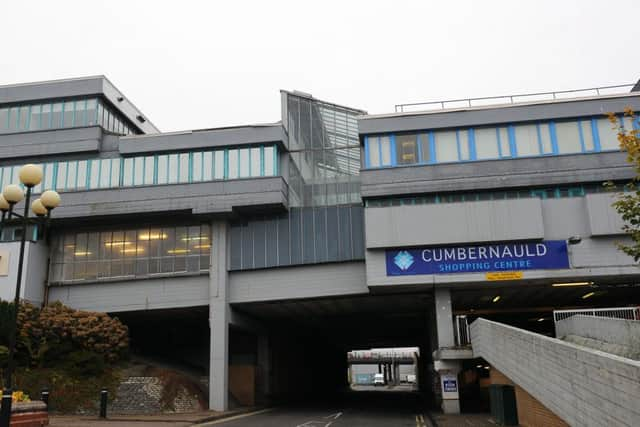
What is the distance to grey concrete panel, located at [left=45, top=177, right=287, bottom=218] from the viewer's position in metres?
31.3

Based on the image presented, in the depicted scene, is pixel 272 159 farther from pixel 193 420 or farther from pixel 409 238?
pixel 193 420

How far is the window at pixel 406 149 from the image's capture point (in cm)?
3073

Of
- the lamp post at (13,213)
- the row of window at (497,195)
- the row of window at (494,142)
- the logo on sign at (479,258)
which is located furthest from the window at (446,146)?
the lamp post at (13,213)

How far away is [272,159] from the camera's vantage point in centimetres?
3216

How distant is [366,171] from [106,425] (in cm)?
1746

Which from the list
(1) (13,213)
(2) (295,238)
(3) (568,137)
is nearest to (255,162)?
(2) (295,238)

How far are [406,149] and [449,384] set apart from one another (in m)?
12.2

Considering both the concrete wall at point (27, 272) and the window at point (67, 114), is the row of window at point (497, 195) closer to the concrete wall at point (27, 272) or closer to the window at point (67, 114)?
the window at point (67, 114)

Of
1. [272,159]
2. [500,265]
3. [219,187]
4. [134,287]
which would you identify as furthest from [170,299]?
[500,265]

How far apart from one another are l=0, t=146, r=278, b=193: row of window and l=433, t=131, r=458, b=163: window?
29.1 feet

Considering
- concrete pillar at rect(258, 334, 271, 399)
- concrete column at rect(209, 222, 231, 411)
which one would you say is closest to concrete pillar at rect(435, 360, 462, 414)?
concrete column at rect(209, 222, 231, 411)

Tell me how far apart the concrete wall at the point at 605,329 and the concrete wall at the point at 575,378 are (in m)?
2.33

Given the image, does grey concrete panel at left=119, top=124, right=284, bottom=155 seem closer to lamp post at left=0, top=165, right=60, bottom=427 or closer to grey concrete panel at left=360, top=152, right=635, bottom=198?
grey concrete panel at left=360, top=152, right=635, bottom=198

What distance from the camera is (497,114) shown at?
30.2m
